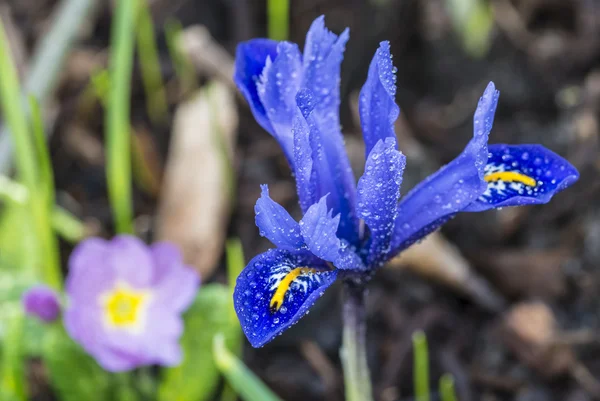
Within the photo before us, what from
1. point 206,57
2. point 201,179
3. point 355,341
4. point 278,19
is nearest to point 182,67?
point 206,57

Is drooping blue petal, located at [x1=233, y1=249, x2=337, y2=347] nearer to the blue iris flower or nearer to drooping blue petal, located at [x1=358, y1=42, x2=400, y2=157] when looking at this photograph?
the blue iris flower

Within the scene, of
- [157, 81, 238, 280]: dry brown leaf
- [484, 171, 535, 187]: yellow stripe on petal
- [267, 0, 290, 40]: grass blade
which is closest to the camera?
[484, 171, 535, 187]: yellow stripe on petal

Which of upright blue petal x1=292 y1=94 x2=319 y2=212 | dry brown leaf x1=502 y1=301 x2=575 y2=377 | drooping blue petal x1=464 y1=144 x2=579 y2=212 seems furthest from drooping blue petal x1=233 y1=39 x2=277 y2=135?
dry brown leaf x1=502 y1=301 x2=575 y2=377

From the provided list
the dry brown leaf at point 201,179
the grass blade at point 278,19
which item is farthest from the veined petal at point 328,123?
the grass blade at point 278,19

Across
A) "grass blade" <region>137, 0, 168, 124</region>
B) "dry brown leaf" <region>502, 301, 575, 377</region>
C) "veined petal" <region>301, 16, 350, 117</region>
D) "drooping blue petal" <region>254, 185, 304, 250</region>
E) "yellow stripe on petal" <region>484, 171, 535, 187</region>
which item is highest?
Result: "veined petal" <region>301, 16, 350, 117</region>

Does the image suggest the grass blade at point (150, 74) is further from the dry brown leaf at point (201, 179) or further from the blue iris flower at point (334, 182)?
the blue iris flower at point (334, 182)

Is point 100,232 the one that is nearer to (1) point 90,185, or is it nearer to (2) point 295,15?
(1) point 90,185

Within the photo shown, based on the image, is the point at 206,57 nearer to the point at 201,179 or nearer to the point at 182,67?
the point at 182,67
